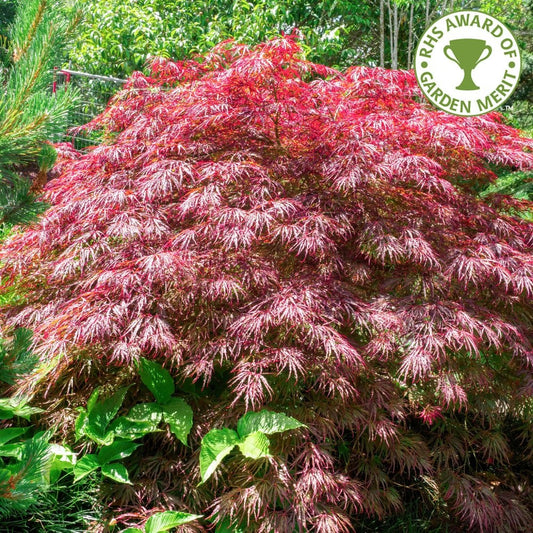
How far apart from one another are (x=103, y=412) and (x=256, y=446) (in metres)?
0.77

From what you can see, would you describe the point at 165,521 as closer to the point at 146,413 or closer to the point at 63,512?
the point at 146,413

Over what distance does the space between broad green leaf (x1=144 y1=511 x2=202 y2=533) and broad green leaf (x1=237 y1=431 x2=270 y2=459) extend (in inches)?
12.4

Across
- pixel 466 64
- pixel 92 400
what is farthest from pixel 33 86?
pixel 466 64

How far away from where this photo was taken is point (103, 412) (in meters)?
2.62

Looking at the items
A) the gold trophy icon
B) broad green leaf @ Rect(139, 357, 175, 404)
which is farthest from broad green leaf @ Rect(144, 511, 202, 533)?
the gold trophy icon

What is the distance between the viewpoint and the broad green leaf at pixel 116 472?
7.99 feet

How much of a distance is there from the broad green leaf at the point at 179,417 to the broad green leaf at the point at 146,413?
32mm

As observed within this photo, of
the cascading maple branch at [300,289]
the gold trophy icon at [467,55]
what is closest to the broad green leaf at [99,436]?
the cascading maple branch at [300,289]

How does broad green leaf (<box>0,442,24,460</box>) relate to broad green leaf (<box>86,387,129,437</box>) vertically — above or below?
below

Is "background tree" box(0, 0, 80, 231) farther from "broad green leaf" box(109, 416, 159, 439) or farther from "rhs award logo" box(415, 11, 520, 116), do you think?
"rhs award logo" box(415, 11, 520, 116)

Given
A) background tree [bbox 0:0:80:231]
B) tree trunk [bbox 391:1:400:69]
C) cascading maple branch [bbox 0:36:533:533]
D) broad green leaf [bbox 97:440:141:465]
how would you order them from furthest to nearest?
tree trunk [bbox 391:1:400:69] < broad green leaf [bbox 97:440:141:465] < cascading maple branch [bbox 0:36:533:533] < background tree [bbox 0:0:80:231]

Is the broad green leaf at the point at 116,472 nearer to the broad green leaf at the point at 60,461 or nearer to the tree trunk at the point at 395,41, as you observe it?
Result: the broad green leaf at the point at 60,461

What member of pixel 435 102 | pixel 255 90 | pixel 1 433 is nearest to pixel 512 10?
pixel 435 102

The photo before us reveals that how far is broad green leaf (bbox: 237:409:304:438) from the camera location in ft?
7.70
